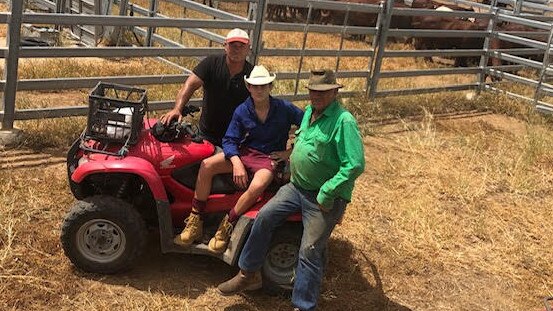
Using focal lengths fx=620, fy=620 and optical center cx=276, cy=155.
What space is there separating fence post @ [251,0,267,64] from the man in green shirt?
3.41m

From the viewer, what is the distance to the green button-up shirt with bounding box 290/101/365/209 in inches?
130

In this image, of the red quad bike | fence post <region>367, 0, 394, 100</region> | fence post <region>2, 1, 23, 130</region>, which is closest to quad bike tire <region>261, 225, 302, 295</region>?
the red quad bike

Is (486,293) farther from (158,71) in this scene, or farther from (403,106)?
(158,71)

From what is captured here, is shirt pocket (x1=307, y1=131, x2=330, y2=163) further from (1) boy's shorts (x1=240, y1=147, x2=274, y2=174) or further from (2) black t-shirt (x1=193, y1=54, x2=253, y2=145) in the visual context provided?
(2) black t-shirt (x1=193, y1=54, x2=253, y2=145)

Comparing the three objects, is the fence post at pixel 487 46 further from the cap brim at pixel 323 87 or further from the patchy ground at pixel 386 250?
the cap brim at pixel 323 87

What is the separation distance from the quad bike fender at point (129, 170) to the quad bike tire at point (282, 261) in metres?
0.73

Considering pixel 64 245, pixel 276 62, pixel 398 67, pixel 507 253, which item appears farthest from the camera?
pixel 398 67

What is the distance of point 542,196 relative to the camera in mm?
6207

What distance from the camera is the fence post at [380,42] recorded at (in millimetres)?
8344

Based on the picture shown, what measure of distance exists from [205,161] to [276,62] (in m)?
6.61

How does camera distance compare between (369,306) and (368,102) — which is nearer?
(369,306)

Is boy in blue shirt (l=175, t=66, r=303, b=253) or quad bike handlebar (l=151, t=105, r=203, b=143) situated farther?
quad bike handlebar (l=151, t=105, r=203, b=143)

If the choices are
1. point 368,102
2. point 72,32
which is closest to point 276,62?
point 368,102

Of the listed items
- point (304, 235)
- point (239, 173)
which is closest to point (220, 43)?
point (239, 173)
